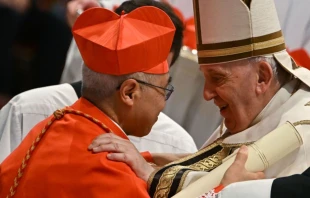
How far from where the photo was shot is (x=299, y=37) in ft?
12.5

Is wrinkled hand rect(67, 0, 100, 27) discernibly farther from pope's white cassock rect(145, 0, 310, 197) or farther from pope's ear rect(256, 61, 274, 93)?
pope's ear rect(256, 61, 274, 93)

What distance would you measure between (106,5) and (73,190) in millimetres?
2168

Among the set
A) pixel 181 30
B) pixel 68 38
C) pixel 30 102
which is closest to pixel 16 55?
pixel 68 38

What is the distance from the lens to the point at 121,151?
7.99 feet

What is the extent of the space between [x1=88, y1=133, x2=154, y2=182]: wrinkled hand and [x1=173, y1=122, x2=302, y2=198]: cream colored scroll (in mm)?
198

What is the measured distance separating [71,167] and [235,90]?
53cm

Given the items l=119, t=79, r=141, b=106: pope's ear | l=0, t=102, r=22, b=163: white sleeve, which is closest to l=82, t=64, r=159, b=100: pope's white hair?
l=119, t=79, r=141, b=106: pope's ear

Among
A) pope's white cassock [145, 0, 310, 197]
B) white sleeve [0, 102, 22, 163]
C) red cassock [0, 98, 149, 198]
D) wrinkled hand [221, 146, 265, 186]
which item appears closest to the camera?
wrinkled hand [221, 146, 265, 186]

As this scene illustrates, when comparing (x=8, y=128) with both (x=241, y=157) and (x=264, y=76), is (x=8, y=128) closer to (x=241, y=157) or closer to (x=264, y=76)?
(x=264, y=76)

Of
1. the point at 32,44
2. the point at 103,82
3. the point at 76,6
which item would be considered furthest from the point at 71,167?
the point at 32,44

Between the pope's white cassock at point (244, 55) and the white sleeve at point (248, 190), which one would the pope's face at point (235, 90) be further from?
the white sleeve at point (248, 190)

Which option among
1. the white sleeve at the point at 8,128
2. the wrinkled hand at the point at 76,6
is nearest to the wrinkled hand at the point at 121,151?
the white sleeve at the point at 8,128

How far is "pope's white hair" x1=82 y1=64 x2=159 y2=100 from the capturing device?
2.50m

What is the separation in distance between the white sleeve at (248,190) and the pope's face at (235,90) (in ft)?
1.43
